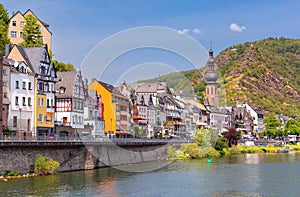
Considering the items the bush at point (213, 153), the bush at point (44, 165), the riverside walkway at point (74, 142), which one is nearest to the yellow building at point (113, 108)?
the riverside walkway at point (74, 142)

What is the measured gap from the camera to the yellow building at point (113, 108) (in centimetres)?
10031

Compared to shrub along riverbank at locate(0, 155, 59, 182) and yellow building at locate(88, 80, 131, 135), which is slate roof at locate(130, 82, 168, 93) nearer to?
yellow building at locate(88, 80, 131, 135)

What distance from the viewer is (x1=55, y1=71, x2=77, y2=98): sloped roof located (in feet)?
280

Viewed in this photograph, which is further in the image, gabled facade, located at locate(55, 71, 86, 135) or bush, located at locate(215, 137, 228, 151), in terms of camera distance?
bush, located at locate(215, 137, 228, 151)

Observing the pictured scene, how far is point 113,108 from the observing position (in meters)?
105

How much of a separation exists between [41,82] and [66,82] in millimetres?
9472

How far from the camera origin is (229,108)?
198 m

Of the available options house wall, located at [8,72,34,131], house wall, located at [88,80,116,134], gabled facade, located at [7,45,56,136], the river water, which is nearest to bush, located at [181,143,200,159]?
house wall, located at [88,80,116,134]

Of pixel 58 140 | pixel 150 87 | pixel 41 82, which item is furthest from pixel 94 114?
pixel 150 87

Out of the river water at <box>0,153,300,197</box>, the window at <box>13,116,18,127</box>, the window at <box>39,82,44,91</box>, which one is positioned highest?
the window at <box>39,82,44,91</box>

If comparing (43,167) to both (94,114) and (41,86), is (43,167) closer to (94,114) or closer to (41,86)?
(41,86)

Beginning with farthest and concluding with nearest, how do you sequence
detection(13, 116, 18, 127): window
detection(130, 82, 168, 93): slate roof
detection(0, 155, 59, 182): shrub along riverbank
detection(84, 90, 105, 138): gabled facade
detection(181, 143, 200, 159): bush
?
1. detection(130, 82, 168, 93): slate roof
2. detection(181, 143, 200, 159): bush
3. detection(84, 90, 105, 138): gabled facade
4. detection(13, 116, 18, 127): window
5. detection(0, 155, 59, 182): shrub along riverbank

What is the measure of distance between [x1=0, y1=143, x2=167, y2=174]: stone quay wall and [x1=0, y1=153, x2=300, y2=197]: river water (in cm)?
193

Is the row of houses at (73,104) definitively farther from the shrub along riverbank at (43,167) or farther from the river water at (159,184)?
the river water at (159,184)
